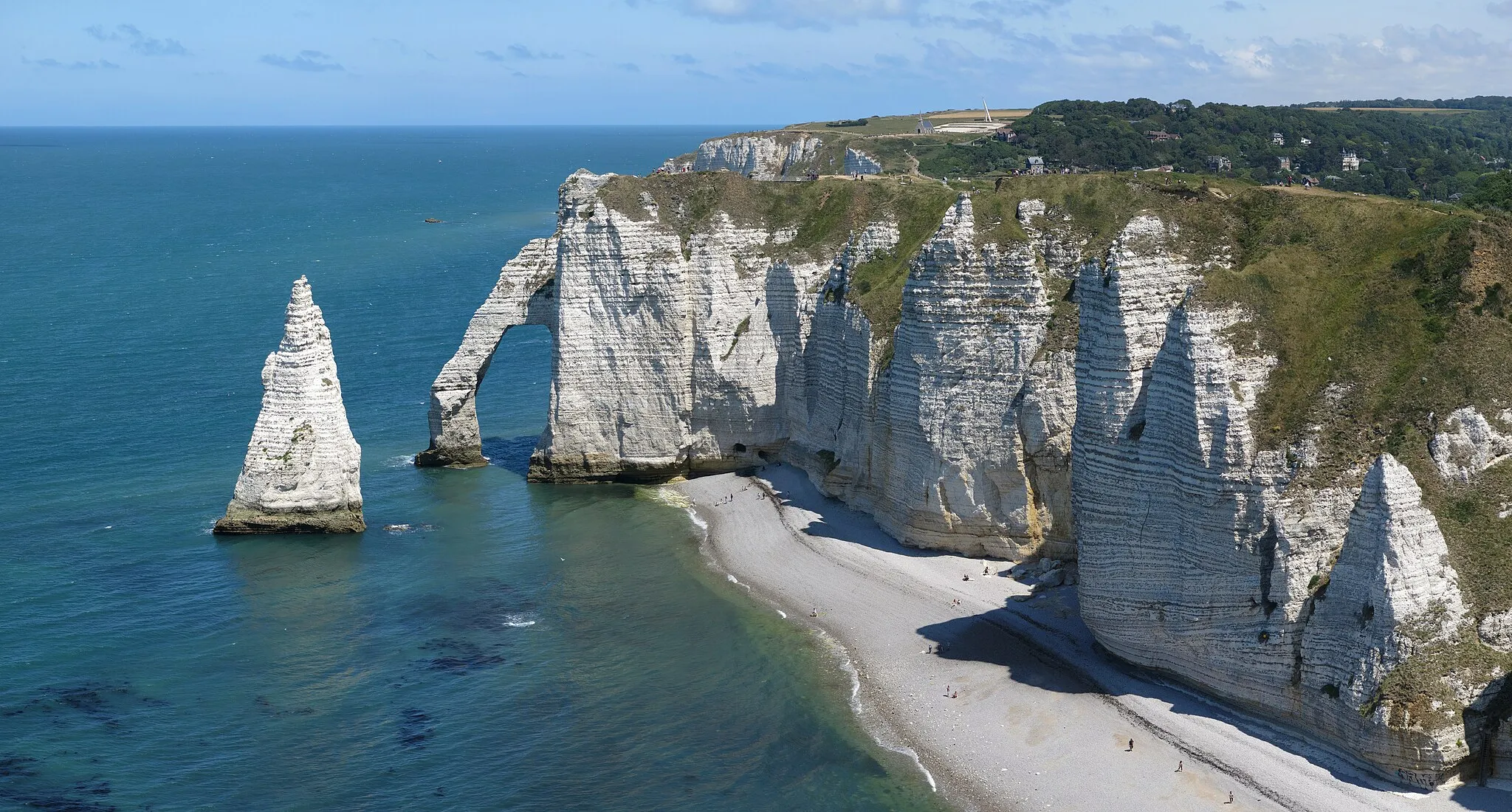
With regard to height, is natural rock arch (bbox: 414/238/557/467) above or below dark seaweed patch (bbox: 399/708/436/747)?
above

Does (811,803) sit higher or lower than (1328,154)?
lower

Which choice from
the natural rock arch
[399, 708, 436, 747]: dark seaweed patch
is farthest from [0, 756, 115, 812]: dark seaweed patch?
the natural rock arch

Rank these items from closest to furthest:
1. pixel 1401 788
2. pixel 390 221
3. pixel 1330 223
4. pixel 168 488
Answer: pixel 1401 788 → pixel 1330 223 → pixel 168 488 → pixel 390 221

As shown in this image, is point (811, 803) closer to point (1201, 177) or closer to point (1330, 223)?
point (1330, 223)

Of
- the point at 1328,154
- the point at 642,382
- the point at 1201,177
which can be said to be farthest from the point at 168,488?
the point at 1328,154

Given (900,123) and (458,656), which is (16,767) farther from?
(900,123)

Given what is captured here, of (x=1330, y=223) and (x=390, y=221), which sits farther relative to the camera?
(x=390, y=221)

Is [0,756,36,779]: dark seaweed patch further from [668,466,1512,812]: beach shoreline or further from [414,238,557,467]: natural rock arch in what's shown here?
[414,238,557,467]: natural rock arch
